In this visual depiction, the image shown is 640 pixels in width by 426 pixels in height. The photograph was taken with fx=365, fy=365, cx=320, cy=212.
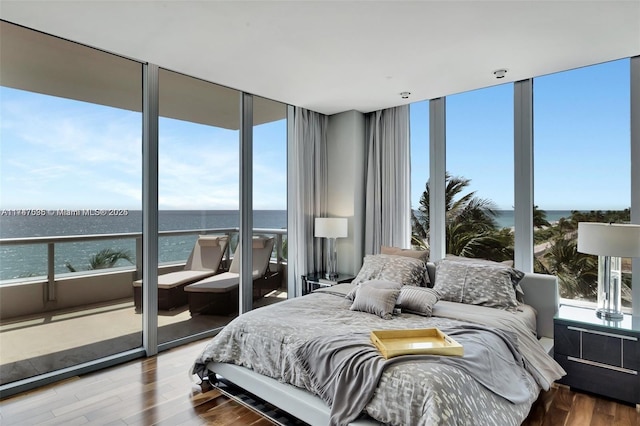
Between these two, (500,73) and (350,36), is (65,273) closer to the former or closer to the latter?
(350,36)

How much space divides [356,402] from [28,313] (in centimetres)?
271

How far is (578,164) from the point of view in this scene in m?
3.58

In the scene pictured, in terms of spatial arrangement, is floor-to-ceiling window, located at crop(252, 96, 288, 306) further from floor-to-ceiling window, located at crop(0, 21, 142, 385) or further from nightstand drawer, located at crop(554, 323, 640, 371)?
nightstand drawer, located at crop(554, 323, 640, 371)

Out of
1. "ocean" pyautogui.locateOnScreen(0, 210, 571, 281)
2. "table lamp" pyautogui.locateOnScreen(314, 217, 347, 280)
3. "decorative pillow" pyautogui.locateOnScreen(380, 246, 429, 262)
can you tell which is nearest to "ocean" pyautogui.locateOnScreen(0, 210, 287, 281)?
"ocean" pyautogui.locateOnScreen(0, 210, 571, 281)

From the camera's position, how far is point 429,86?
389 cm

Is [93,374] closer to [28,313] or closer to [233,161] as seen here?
[28,313]

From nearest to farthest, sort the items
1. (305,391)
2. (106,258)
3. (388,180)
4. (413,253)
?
(305,391) < (106,258) < (413,253) < (388,180)

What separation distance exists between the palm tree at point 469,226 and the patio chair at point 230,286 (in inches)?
78.0

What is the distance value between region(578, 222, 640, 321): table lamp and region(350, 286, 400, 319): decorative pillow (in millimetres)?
1572

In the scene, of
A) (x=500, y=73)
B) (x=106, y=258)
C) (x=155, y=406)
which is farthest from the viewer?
(x=500, y=73)

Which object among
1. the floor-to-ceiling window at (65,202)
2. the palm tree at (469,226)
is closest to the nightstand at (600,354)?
the palm tree at (469,226)

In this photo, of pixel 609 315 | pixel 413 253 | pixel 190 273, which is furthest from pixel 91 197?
pixel 609 315

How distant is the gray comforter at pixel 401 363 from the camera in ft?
5.89

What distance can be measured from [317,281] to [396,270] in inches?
A: 46.5
